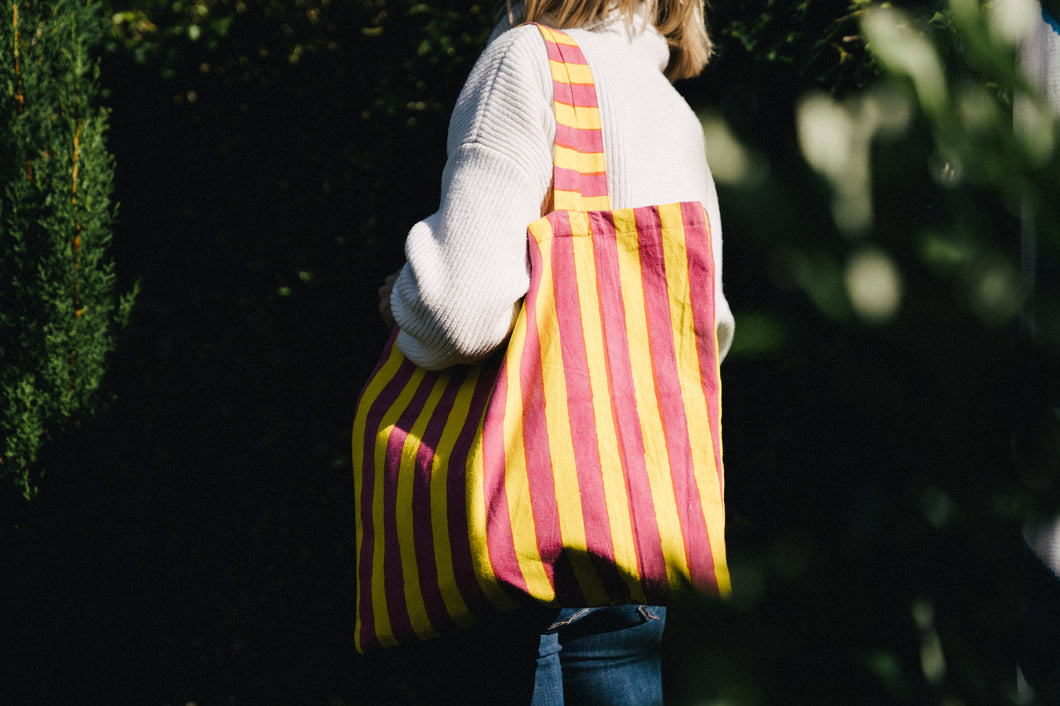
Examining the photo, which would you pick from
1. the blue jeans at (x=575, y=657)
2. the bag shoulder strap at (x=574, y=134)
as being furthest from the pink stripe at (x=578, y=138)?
the blue jeans at (x=575, y=657)

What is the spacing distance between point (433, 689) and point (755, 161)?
262 cm

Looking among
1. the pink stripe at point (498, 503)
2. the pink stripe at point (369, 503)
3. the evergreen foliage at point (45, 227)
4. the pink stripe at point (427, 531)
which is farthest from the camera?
the evergreen foliage at point (45, 227)

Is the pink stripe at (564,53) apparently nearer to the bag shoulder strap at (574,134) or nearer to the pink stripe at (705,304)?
the bag shoulder strap at (574,134)

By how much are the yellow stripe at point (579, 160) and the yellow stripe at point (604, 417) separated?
0.11m

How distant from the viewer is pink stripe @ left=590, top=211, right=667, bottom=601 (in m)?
1.10

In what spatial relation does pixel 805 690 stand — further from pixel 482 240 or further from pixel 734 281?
pixel 734 281

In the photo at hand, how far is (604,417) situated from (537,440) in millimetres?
120

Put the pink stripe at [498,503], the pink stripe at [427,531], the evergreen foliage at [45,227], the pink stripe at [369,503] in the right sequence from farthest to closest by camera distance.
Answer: the evergreen foliage at [45,227], the pink stripe at [369,503], the pink stripe at [427,531], the pink stripe at [498,503]

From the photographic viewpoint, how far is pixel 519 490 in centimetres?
108

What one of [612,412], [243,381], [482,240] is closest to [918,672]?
[612,412]

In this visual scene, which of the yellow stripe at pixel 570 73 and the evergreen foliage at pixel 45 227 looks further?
the evergreen foliage at pixel 45 227

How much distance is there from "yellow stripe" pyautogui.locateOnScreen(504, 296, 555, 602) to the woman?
0.25ft

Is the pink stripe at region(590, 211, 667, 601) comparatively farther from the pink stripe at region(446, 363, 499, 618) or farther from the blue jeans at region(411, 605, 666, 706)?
the blue jeans at region(411, 605, 666, 706)

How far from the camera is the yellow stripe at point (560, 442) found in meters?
1.09
